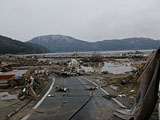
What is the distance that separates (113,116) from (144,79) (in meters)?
1.76

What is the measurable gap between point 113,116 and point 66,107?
2069 mm

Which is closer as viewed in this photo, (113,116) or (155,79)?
(155,79)

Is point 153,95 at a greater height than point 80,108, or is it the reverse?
point 153,95

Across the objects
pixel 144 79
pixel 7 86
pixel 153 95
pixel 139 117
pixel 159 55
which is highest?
pixel 159 55

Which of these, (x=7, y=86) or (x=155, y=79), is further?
(x=7, y=86)

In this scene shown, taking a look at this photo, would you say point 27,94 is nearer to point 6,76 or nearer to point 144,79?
point 144,79

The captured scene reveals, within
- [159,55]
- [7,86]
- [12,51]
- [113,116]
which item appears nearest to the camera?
[159,55]

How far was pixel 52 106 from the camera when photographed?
20.3 feet

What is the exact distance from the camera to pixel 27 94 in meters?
7.88

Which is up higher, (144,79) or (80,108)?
(144,79)

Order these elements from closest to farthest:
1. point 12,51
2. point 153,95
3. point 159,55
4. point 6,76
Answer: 1. point 153,95
2. point 159,55
3. point 6,76
4. point 12,51

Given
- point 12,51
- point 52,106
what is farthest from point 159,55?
point 12,51

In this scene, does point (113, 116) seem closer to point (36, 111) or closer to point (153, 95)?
point (153, 95)

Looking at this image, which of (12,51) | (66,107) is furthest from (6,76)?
(12,51)
